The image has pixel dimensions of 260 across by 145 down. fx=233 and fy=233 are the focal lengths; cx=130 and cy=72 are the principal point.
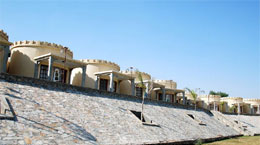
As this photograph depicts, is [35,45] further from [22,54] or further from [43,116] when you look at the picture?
[43,116]

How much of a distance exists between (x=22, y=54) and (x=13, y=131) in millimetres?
13928

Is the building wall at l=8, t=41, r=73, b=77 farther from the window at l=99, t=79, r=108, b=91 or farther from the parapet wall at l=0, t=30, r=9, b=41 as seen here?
the window at l=99, t=79, r=108, b=91

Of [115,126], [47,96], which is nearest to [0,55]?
[47,96]

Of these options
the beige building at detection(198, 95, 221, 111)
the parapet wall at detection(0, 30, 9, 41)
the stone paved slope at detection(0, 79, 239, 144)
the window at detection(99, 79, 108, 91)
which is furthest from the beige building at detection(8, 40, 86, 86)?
the beige building at detection(198, 95, 221, 111)

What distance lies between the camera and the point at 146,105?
66.7ft

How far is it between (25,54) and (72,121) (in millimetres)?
12184

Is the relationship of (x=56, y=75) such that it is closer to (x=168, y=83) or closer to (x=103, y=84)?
(x=103, y=84)

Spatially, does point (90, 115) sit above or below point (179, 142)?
above

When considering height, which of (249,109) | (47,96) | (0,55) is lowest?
(249,109)

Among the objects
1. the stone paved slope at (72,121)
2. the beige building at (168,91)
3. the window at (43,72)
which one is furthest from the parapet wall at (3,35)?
the beige building at (168,91)

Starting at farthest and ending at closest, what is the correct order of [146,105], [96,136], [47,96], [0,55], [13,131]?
1. [146,105]
2. [0,55]
3. [47,96]
4. [96,136]
5. [13,131]

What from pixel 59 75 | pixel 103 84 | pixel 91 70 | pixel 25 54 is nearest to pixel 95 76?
pixel 91 70

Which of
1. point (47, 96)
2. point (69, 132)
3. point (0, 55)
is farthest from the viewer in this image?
point (0, 55)

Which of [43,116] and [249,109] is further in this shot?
[249,109]
